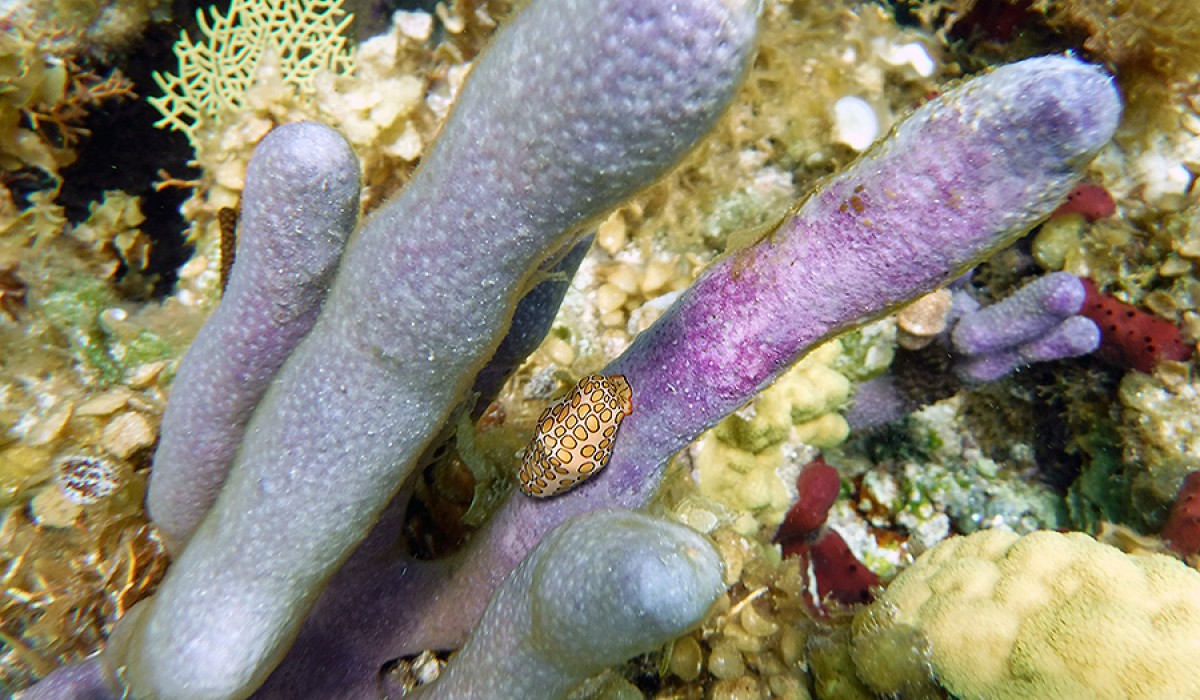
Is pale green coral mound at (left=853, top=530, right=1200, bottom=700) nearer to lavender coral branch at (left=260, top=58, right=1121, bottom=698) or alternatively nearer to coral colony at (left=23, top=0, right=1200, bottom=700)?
coral colony at (left=23, top=0, right=1200, bottom=700)

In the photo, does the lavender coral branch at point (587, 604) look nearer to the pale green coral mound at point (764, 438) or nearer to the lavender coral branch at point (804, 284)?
the lavender coral branch at point (804, 284)

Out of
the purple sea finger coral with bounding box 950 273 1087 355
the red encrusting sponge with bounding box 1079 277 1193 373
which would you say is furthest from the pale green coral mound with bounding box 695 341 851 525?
the red encrusting sponge with bounding box 1079 277 1193 373

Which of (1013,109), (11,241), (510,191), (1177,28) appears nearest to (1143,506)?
(1177,28)

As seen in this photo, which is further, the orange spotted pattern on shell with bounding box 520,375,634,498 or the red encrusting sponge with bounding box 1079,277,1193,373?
the red encrusting sponge with bounding box 1079,277,1193,373

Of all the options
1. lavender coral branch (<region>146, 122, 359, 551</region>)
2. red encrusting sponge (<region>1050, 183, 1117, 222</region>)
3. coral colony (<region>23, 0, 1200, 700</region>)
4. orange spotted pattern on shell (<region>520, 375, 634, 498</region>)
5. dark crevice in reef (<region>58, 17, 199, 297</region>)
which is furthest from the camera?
red encrusting sponge (<region>1050, 183, 1117, 222</region>)

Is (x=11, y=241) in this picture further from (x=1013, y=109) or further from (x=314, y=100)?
(x=1013, y=109)

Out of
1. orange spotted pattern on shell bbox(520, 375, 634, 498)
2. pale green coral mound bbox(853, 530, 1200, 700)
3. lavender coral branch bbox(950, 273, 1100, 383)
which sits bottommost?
lavender coral branch bbox(950, 273, 1100, 383)

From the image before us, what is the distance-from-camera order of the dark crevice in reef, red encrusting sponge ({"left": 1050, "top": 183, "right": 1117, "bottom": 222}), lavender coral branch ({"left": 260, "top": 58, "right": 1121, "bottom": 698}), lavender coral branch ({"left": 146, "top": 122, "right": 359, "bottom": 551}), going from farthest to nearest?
red encrusting sponge ({"left": 1050, "top": 183, "right": 1117, "bottom": 222}), the dark crevice in reef, lavender coral branch ({"left": 146, "top": 122, "right": 359, "bottom": 551}), lavender coral branch ({"left": 260, "top": 58, "right": 1121, "bottom": 698})
